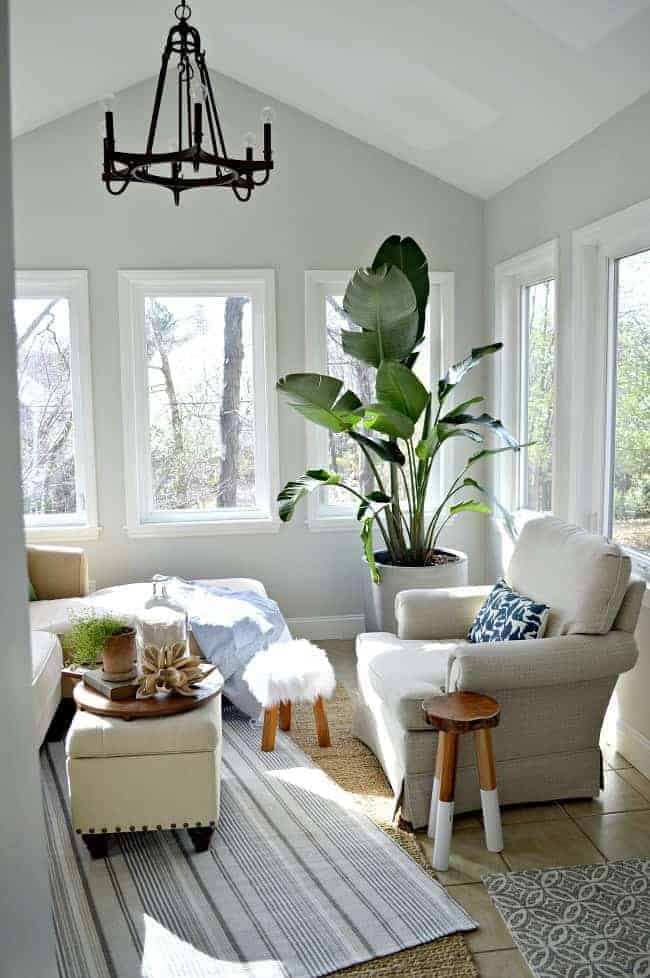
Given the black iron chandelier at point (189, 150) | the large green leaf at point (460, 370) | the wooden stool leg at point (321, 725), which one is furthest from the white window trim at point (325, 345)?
the black iron chandelier at point (189, 150)

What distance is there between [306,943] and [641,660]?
179cm

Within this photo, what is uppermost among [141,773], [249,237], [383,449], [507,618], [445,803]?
[249,237]

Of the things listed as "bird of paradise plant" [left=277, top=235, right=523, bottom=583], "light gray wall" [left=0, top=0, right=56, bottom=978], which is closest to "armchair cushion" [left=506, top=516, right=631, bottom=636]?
"bird of paradise plant" [left=277, top=235, right=523, bottom=583]

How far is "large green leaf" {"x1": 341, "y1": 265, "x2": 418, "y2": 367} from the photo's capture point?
425 cm

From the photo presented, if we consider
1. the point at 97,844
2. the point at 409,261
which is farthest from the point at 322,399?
the point at 97,844

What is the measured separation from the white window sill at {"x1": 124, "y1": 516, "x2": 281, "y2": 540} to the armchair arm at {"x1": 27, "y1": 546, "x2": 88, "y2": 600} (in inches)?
22.9

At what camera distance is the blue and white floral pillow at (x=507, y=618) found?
3273 mm

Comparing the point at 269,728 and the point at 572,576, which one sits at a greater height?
the point at 572,576

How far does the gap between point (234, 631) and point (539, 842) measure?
5.94ft

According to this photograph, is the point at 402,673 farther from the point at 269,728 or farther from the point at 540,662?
the point at 269,728

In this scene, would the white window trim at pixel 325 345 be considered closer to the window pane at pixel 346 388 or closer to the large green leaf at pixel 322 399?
the window pane at pixel 346 388

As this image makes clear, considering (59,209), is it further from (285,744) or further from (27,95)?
(285,744)

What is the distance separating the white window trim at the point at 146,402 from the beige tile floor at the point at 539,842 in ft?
8.51

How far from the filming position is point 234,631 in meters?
4.25
